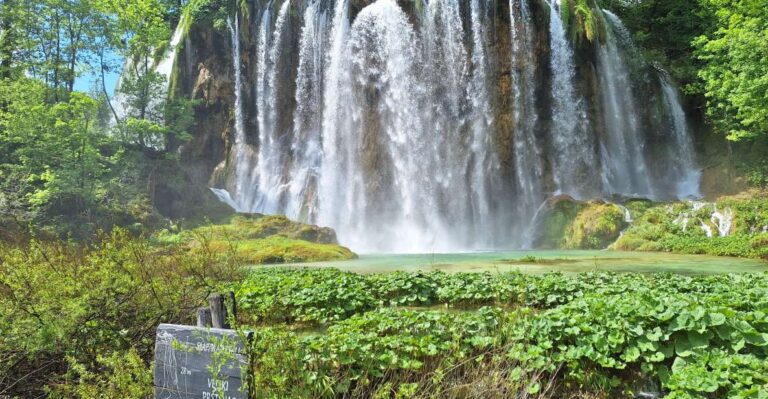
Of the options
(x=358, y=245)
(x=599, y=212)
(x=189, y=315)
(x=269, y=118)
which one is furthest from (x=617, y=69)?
(x=189, y=315)

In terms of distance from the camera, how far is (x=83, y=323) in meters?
4.29

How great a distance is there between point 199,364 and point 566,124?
92.2 feet

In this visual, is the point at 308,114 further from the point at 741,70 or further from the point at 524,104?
the point at 741,70

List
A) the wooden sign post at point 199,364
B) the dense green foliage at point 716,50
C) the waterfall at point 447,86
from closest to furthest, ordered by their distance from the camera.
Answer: the wooden sign post at point 199,364, the dense green foliage at point 716,50, the waterfall at point 447,86

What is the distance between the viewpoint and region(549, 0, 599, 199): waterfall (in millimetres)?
Answer: 27812

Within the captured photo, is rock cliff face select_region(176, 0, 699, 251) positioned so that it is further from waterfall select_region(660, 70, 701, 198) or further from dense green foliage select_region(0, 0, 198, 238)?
dense green foliage select_region(0, 0, 198, 238)

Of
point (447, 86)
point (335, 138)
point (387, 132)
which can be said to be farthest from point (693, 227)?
point (335, 138)

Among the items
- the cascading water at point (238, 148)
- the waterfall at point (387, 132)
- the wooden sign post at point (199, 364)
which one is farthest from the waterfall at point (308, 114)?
the wooden sign post at point (199, 364)

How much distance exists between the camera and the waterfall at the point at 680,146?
92.6 feet

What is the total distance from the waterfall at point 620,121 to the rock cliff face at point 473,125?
0.07 metres

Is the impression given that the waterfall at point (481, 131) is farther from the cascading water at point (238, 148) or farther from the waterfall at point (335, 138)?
the cascading water at point (238, 148)

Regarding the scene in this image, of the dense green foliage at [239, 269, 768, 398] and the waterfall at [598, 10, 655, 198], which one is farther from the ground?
the waterfall at [598, 10, 655, 198]

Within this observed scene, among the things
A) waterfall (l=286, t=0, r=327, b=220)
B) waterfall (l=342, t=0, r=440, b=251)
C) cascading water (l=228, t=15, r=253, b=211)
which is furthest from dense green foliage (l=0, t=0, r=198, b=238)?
waterfall (l=342, t=0, r=440, b=251)

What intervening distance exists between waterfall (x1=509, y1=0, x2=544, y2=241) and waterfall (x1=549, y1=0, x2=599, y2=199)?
Answer: 110 centimetres
